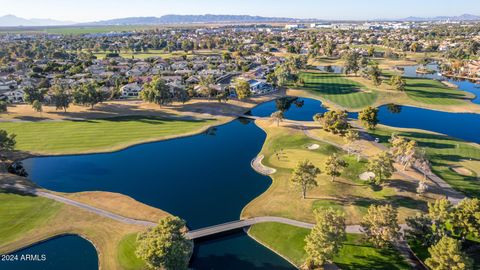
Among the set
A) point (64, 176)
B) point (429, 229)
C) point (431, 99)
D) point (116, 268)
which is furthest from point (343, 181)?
point (431, 99)

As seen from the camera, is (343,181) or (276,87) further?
(276,87)

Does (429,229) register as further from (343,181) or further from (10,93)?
(10,93)

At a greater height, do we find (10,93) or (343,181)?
(10,93)

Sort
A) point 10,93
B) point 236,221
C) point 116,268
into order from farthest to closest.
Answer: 1. point 10,93
2. point 236,221
3. point 116,268

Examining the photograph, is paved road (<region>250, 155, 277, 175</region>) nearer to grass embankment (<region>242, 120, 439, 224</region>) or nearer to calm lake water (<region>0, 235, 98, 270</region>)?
grass embankment (<region>242, 120, 439, 224</region>)

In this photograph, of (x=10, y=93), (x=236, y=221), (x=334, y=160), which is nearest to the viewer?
(x=236, y=221)

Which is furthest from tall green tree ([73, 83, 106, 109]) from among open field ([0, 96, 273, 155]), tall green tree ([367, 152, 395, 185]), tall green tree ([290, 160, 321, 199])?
tall green tree ([367, 152, 395, 185])
